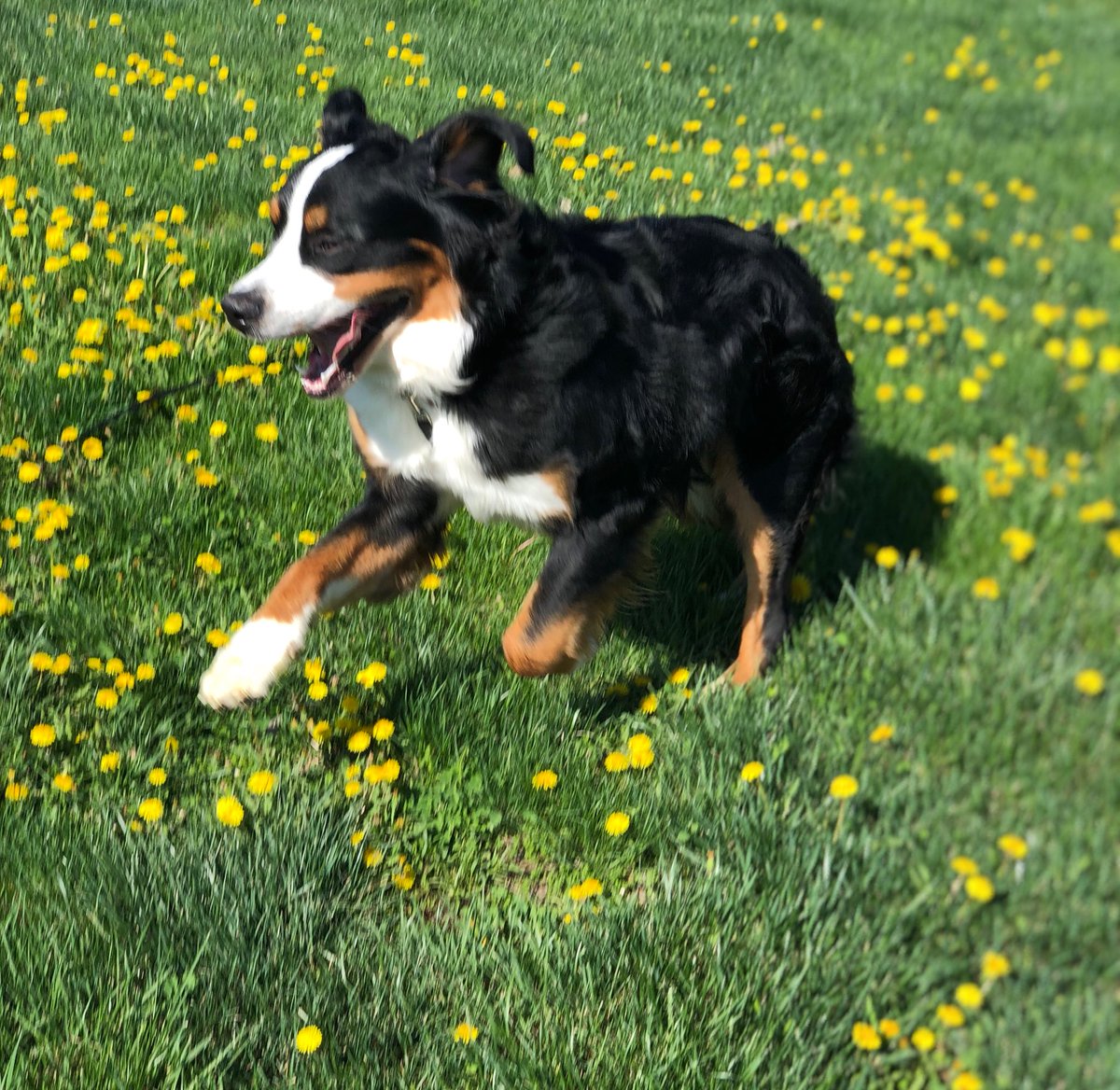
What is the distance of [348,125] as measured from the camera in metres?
2.76

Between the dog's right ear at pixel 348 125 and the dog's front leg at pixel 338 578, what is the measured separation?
2.76 ft

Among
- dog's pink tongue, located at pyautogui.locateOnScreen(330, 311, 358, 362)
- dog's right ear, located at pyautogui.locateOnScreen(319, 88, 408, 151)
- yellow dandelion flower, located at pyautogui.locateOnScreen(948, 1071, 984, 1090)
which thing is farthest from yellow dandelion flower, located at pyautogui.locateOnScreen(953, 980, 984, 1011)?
dog's right ear, located at pyautogui.locateOnScreen(319, 88, 408, 151)

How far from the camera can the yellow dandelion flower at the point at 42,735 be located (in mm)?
2533

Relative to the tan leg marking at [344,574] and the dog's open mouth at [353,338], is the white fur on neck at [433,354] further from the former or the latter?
the tan leg marking at [344,574]

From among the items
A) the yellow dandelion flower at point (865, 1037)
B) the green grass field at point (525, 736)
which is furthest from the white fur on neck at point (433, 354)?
the yellow dandelion flower at point (865, 1037)

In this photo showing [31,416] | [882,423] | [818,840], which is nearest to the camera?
[818,840]

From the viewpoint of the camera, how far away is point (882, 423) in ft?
12.7

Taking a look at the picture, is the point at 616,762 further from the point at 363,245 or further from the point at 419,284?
the point at 363,245

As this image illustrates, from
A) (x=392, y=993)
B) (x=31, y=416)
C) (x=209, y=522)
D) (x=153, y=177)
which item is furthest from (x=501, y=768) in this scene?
(x=153, y=177)

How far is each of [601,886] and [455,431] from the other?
1124 millimetres

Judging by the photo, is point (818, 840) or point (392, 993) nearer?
point (392, 993)

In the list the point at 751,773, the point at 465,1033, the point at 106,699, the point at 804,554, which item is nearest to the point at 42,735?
the point at 106,699

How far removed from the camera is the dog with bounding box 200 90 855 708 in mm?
2533

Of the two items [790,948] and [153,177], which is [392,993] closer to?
[790,948]
